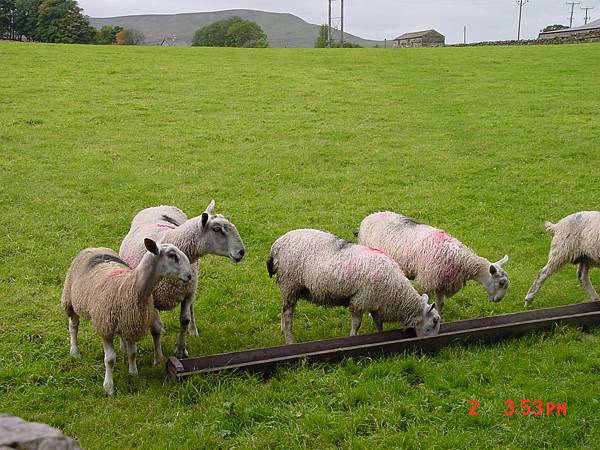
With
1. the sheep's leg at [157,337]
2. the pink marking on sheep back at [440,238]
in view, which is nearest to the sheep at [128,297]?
the sheep's leg at [157,337]

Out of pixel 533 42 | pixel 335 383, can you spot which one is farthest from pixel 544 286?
pixel 533 42

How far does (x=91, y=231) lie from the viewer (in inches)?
414

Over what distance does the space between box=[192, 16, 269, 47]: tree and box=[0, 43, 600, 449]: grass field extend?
56857mm

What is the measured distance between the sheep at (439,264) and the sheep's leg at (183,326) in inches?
109

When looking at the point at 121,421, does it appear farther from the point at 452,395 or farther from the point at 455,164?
the point at 455,164

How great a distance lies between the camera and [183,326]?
21.6 ft

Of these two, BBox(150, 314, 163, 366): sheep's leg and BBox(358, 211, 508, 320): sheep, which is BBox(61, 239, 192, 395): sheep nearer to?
BBox(150, 314, 163, 366): sheep's leg

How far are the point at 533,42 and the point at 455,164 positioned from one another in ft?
106

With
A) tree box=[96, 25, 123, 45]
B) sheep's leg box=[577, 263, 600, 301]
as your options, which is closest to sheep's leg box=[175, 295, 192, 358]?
sheep's leg box=[577, 263, 600, 301]

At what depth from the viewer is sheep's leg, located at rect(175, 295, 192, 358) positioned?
6.58 metres

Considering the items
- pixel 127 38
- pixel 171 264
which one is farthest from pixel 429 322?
pixel 127 38

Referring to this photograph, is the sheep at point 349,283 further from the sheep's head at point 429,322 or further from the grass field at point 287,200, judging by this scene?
the grass field at point 287,200

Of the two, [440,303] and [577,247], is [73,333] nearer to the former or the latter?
[440,303]

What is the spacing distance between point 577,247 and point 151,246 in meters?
5.73
